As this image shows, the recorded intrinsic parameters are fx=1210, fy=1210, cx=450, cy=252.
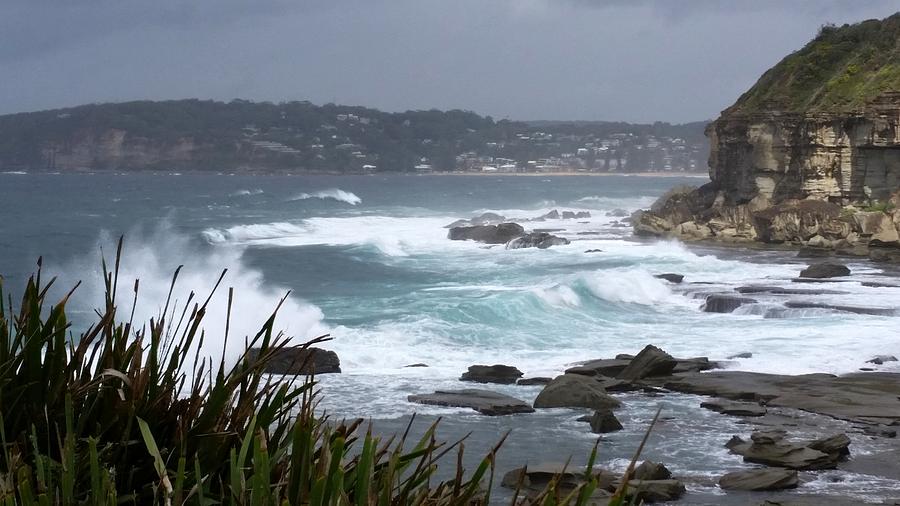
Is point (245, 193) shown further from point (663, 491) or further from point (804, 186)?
point (663, 491)

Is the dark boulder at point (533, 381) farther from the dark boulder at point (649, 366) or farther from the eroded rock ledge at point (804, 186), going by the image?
the eroded rock ledge at point (804, 186)

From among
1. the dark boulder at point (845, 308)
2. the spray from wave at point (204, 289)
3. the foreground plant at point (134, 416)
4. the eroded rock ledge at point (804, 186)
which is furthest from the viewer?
the eroded rock ledge at point (804, 186)

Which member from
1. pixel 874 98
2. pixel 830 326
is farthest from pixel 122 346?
pixel 874 98

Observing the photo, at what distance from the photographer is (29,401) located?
3.48m

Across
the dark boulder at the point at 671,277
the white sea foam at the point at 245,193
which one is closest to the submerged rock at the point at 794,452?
the dark boulder at the point at 671,277

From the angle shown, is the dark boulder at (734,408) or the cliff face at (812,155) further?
the cliff face at (812,155)

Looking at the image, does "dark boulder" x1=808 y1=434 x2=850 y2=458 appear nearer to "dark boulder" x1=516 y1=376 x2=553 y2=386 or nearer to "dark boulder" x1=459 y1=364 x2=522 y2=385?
"dark boulder" x1=516 y1=376 x2=553 y2=386

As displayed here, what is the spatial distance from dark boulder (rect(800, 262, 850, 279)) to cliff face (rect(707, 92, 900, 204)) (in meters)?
11.4

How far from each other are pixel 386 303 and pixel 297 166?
147m

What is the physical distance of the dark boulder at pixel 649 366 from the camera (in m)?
21.5

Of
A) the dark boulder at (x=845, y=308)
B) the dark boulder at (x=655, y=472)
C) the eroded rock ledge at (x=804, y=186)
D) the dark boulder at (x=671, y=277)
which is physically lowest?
the dark boulder at (x=671, y=277)

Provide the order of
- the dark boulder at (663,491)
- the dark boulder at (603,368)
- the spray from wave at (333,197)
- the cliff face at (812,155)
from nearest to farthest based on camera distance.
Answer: the dark boulder at (663,491)
the dark boulder at (603,368)
the cliff face at (812,155)
the spray from wave at (333,197)

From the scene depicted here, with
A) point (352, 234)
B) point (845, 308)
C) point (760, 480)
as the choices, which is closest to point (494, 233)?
point (352, 234)

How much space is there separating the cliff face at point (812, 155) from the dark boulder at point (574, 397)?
30851 millimetres
